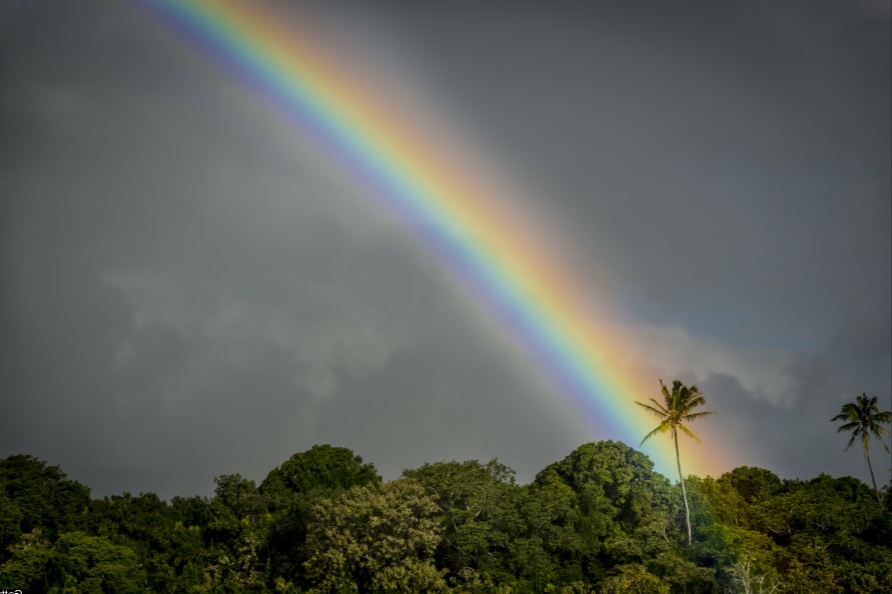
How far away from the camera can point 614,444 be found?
8150 cm

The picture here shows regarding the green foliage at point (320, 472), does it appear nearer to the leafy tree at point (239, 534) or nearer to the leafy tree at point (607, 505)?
the leafy tree at point (239, 534)

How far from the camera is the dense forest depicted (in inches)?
2185

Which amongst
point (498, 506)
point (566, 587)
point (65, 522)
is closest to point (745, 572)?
point (566, 587)

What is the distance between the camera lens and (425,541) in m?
56.6

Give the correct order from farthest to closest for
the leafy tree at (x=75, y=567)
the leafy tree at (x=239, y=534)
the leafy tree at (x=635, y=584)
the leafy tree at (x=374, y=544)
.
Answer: the leafy tree at (x=239, y=534) < the leafy tree at (x=635, y=584) < the leafy tree at (x=374, y=544) < the leafy tree at (x=75, y=567)

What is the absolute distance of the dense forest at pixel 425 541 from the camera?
182 ft

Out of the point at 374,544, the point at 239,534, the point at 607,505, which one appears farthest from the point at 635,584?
the point at 239,534

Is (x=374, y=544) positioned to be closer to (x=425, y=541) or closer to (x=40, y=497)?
(x=425, y=541)

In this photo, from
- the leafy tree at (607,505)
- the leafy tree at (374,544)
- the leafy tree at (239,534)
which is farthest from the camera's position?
the leafy tree at (607,505)

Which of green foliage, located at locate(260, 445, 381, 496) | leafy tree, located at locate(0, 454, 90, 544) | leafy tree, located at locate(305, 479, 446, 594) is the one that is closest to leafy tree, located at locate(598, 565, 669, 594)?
leafy tree, located at locate(305, 479, 446, 594)

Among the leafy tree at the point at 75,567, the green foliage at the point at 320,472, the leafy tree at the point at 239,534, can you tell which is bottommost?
the leafy tree at the point at 75,567

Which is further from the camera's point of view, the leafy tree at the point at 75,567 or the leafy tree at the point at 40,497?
the leafy tree at the point at 40,497

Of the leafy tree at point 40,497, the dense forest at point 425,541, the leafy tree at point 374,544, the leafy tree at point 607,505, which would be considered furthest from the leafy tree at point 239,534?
the leafy tree at point 607,505

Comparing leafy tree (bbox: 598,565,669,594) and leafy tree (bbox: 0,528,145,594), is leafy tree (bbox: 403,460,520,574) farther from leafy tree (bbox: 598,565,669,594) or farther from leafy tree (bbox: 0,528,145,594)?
leafy tree (bbox: 0,528,145,594)
